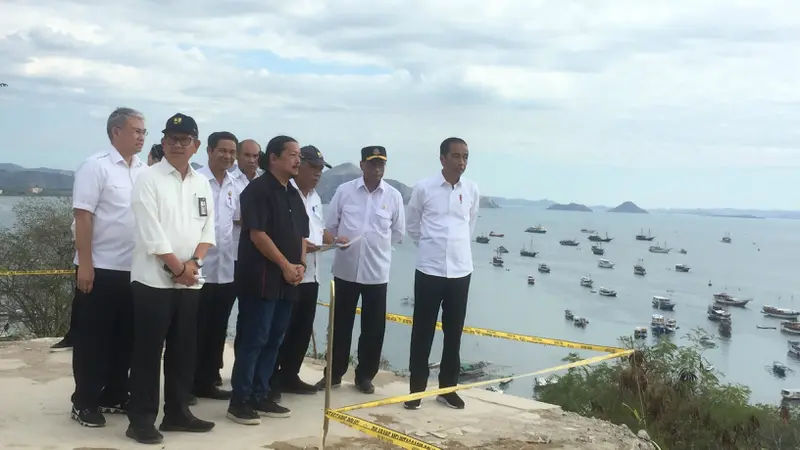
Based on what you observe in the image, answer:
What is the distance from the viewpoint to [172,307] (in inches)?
149

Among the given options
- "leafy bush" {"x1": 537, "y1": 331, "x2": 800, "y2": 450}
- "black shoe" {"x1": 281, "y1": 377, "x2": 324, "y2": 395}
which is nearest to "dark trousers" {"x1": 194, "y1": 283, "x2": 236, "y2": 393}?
"black shoe" {"x1": 281, "y1": 377, "x2": 324, "y2": 395}

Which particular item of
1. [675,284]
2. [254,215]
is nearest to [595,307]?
[675,284]

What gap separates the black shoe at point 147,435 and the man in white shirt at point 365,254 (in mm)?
1601

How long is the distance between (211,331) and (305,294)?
70cm

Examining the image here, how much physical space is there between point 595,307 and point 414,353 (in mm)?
45412

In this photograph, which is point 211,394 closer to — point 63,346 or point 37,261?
point 63,346

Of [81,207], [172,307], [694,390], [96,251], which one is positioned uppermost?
[81,207]

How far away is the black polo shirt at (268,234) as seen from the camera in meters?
4.20

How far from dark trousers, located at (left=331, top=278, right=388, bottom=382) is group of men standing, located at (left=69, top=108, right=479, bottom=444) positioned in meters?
0.01

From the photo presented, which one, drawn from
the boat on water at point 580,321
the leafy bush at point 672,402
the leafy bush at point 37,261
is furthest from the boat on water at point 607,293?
the leafy bush at point 672,402

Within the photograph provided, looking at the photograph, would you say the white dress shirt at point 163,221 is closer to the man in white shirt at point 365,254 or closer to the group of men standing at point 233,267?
the group of men standing at point 233,267

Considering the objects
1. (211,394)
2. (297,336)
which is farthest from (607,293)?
(211,394)

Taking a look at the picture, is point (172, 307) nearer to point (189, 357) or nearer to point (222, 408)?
point (189, 357)

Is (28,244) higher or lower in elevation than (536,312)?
higher
